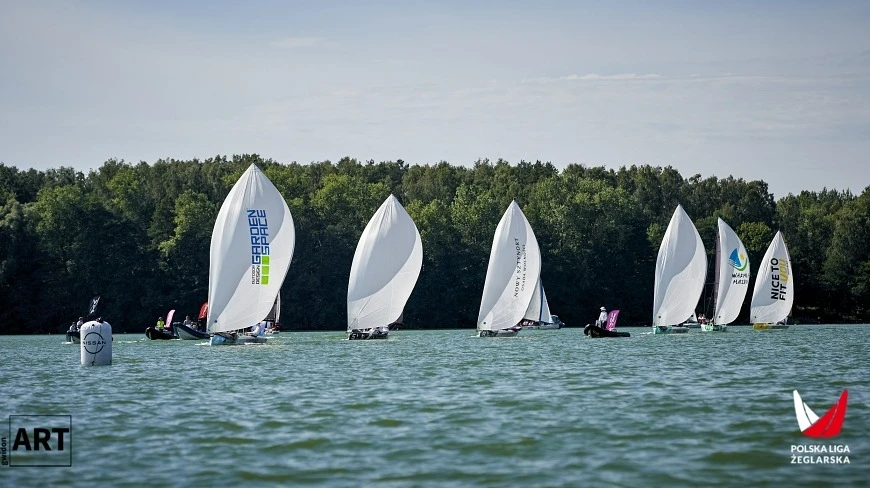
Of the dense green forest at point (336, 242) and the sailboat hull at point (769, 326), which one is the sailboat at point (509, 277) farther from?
the dense green forest at point (336, 242)

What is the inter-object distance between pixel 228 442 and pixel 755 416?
10.1 m

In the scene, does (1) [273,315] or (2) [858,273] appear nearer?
(1) [273,315]

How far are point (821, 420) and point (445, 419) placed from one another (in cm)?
710

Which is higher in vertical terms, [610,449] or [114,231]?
[114,231]

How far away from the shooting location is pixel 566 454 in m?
18.8

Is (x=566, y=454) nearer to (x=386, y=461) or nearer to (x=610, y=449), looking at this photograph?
(x=610, y=449)

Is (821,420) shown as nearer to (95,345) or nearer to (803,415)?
(803,415)

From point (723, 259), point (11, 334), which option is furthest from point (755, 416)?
point (11, 334)

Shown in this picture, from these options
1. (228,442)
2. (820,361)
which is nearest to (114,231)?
(820,361)

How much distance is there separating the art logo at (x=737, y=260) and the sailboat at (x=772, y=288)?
4.75 m

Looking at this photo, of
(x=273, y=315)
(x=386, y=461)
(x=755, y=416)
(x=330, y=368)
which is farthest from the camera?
(x=273, y=315)

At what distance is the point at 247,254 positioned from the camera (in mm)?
47531

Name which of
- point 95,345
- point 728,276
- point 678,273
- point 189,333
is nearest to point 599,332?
point 678,273

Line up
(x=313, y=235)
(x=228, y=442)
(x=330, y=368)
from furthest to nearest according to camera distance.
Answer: (x=313, y=235), (x=330, y=368), (x=228, y=442)
